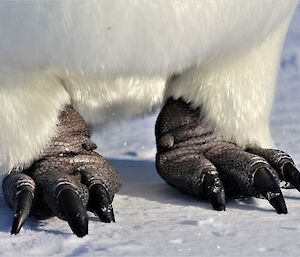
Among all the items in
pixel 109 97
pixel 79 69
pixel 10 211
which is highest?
pixel 79 69

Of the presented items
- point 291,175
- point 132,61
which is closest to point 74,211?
point 132,61

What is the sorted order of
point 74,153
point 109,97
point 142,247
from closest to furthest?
point 142,247 < point 74,153 < point 109,97

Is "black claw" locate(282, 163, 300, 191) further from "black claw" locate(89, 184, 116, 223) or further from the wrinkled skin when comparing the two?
"black claw" locate(89, 184, 116, 223)

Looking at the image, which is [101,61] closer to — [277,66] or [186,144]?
[186,144]

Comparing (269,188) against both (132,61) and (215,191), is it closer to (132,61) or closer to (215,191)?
(215,191)

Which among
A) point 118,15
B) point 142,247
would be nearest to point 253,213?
point 142,247

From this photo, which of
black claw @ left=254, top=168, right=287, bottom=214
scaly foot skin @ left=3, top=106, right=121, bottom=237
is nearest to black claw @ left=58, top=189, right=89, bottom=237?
scaly foot skin @ left=3, top=106, right=121, bottom=237
